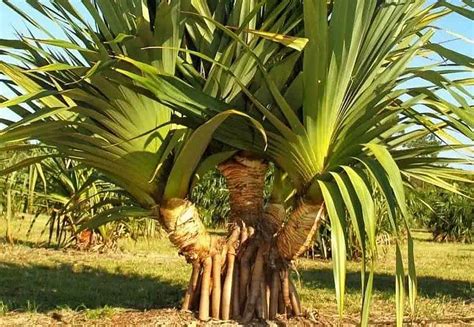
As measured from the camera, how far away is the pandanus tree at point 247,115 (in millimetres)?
2896

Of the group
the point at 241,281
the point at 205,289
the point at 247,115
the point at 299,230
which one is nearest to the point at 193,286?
the point at 205,289

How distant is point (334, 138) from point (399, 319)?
98 cm

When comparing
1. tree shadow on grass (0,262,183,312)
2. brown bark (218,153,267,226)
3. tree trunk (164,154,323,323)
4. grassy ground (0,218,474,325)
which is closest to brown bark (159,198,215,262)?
tree trunk (164,154,323,323)

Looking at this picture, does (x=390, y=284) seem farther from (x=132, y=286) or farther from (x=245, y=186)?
(x=245, y=186)

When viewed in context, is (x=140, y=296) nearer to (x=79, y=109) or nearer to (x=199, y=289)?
(x=199, y=289)

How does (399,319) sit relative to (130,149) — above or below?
below

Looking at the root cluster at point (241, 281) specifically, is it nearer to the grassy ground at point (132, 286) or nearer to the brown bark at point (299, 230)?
the brown bark at point (299, 230)

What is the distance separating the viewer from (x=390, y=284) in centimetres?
691

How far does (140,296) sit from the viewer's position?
527cm

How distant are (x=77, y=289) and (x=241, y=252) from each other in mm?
2546

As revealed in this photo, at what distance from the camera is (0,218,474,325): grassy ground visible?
4469mm

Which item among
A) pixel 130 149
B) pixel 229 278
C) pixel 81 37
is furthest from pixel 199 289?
pixel 81 37

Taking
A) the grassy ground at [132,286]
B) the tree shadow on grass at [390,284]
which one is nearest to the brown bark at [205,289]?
the grassy ground at [132,286]

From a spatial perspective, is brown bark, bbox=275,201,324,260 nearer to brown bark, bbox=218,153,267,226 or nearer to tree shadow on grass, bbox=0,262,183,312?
brown bark, bbox=218,153,267,226
